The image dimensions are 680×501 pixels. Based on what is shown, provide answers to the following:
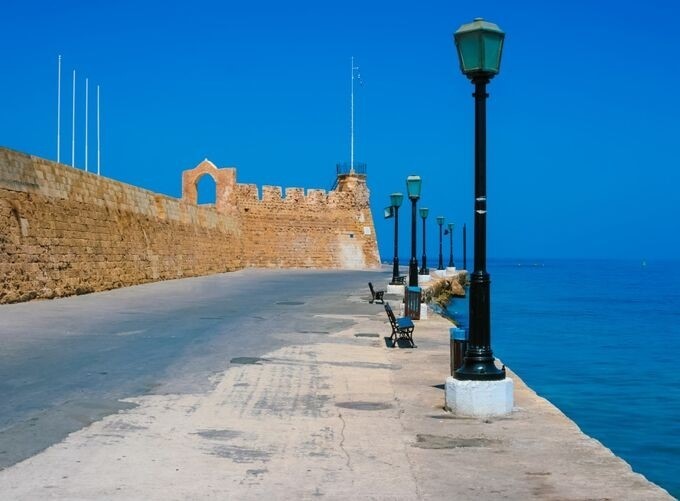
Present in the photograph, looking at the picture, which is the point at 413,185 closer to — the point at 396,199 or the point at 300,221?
the point at 396,199

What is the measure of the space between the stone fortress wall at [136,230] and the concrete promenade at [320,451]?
11.1 metres

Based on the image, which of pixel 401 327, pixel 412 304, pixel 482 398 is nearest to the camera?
pixel 482 398

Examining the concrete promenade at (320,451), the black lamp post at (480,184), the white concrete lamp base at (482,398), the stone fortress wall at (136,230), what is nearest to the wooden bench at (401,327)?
the concrete promenade at (320,451)

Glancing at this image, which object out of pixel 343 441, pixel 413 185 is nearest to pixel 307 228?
pixel 413 185

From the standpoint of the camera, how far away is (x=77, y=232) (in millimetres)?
21688

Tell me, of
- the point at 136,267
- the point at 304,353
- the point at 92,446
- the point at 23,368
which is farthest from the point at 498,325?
the point at 92,446

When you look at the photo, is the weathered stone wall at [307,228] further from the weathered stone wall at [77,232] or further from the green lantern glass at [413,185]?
the green lantern glass at [413,185]

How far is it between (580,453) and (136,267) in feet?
73.8

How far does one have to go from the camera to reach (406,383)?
9297 mm

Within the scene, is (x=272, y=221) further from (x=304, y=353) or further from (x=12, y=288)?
(x=304, y=353)

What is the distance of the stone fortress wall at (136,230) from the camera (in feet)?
61.2

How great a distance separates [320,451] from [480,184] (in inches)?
128

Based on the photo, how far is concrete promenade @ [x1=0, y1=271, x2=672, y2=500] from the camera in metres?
5.00

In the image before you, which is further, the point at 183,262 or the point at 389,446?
the point at 183,262
